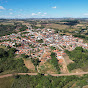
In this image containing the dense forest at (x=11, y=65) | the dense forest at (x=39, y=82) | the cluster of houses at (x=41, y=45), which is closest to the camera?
the dense forest at (x=39, y=82)

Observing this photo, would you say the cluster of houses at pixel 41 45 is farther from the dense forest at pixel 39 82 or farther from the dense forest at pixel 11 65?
the dense forest at pixel 39 82

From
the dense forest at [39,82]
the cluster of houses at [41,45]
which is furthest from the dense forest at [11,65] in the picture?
the cluster of houses at [41,45]

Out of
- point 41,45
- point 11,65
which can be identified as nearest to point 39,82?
point 11,65

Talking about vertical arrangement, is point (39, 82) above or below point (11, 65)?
below

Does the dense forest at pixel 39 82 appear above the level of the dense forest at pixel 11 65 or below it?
below

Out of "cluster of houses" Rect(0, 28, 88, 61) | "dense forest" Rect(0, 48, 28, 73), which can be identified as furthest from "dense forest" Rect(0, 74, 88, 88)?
"cluster of houses" Rect(0, 28, 88, 61)

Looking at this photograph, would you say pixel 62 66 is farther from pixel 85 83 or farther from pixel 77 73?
pixel 85 83

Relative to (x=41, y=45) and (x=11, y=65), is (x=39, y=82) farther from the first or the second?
(x=41, y=45)

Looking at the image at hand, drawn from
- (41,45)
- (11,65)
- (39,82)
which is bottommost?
(39,82)

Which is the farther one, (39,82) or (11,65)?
(11,65)
